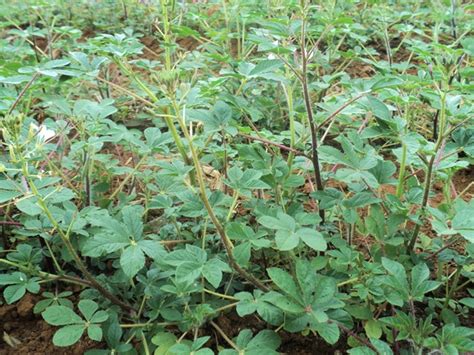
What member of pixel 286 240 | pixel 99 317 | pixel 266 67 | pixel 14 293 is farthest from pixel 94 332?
pixel 266 67

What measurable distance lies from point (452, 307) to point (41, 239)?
120 cm

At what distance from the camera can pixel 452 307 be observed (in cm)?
142

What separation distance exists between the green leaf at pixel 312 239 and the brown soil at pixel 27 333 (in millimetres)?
615

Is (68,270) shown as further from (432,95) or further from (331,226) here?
(432,95)

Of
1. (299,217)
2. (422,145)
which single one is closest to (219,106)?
(299,217)

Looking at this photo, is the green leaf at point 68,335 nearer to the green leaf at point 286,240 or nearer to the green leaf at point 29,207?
the green leaf at point 29,207

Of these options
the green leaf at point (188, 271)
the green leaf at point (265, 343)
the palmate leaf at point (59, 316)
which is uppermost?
the green leaf at point (188, 271)

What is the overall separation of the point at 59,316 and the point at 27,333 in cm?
24

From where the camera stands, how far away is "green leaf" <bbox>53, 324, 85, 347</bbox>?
1.21 meters

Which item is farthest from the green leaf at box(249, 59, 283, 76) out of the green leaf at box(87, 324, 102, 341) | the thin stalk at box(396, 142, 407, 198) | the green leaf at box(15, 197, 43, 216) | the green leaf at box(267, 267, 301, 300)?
the green leaf at box(87, 324, 102, 341)

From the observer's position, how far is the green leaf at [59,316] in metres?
1.26

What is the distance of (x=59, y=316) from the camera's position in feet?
4.17

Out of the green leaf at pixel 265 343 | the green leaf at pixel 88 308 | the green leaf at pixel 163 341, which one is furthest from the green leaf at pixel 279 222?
the green leaf at pixel 88 308

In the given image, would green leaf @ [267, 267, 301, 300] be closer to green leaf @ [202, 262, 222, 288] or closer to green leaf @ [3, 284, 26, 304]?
green leaf @ [202, 262, 222, 288]
